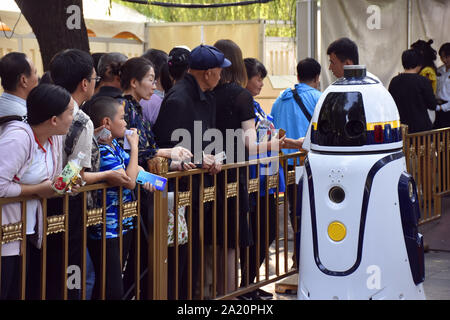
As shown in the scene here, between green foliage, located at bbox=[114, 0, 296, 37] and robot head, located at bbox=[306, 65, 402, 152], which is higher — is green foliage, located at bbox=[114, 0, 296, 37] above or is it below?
above

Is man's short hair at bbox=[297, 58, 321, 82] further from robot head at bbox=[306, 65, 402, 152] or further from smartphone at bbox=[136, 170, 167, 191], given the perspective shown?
smartphone at bbox=[136, 170, 167, 191]

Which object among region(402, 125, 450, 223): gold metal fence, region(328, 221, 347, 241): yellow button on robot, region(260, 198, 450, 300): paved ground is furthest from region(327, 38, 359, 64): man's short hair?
region(328, 221, 347, 241): yellow button on robot

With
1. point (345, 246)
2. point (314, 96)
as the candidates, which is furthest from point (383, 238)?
point (314, 96)

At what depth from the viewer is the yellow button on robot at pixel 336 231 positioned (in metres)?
4.70

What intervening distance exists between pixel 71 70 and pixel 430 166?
5170 millimetres

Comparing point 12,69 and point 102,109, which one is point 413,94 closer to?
point 102,109

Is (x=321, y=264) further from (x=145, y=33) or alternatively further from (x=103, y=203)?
(x=145, y=33)

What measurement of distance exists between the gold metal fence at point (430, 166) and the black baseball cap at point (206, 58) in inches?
125

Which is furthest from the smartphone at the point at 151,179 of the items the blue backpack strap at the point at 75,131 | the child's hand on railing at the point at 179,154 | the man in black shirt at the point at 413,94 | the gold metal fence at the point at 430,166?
the man in black shirt at the point at 413,94

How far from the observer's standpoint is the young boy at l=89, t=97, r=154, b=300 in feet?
15.1

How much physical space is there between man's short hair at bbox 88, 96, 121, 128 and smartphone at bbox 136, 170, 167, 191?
0.39 metres

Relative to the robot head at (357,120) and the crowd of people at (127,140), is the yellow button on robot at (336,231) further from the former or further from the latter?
the crowd of people at (127,140)

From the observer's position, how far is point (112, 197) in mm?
4609

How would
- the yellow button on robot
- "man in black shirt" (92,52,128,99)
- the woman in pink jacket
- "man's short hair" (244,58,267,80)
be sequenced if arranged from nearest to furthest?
the woman in pink jacket, the yellow button on robot, "man in black shirt" (92,52,128,99), "man's short hair" (244,58,267,80)
